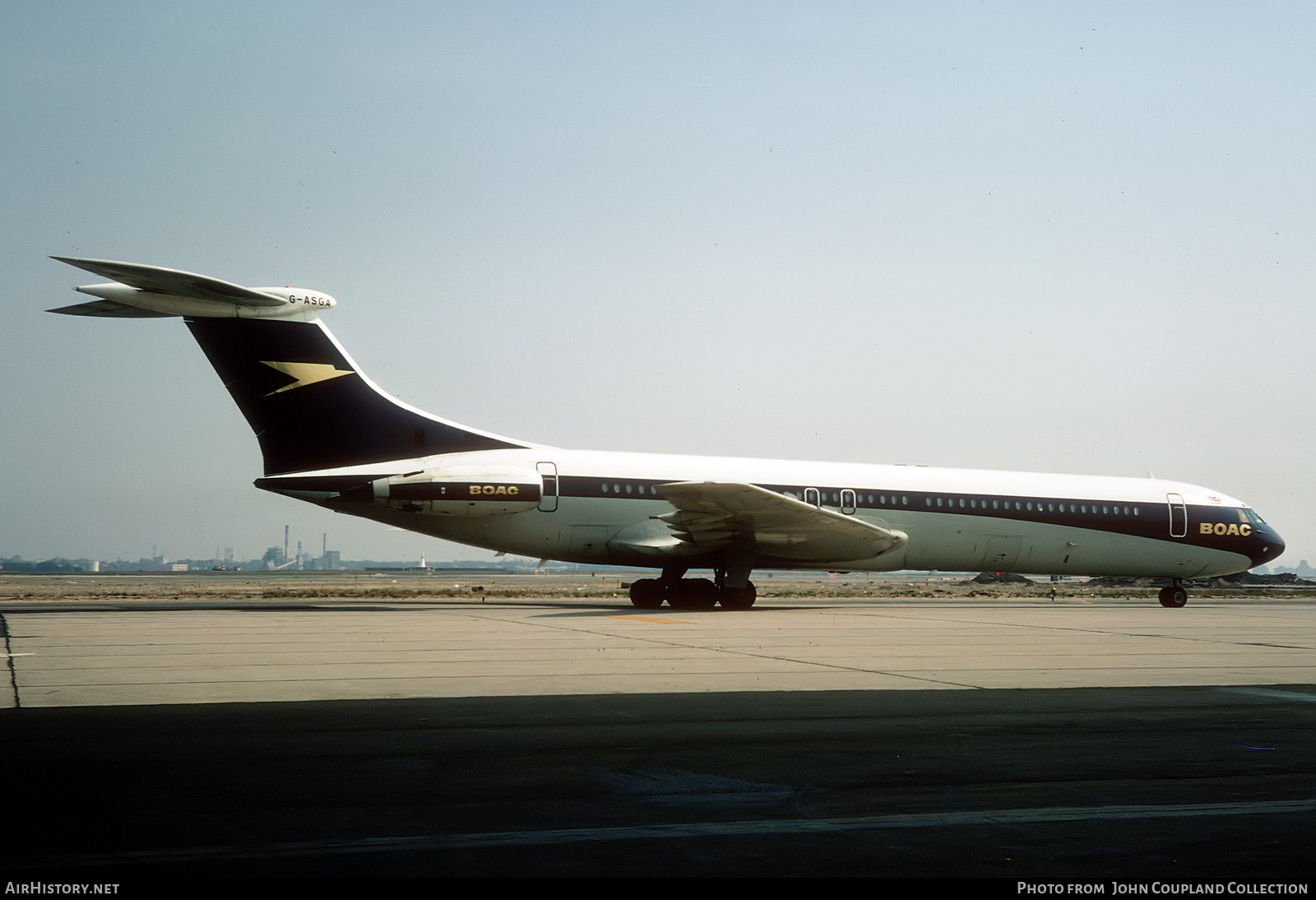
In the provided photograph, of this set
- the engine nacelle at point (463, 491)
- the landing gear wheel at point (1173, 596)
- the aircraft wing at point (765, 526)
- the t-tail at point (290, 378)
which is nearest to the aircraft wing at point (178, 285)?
the t-tail at point (290, 378)

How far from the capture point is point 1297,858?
4379mm

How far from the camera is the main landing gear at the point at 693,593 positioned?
2416 centimetres

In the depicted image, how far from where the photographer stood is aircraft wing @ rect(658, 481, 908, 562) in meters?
22.2

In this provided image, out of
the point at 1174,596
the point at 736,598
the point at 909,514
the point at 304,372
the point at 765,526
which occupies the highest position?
the point at 304,372

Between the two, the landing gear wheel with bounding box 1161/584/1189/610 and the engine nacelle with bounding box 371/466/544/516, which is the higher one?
the engine nacelle with bounding box 371/466/544/516

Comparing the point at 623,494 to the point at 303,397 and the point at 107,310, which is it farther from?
the point at 107,310

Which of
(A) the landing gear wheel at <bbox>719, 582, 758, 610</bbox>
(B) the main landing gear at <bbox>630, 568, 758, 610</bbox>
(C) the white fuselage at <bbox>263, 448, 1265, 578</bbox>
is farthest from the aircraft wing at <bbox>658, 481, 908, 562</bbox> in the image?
(A) the landing gear wheel at <bbox>719, 582, 758, 610</bbox>

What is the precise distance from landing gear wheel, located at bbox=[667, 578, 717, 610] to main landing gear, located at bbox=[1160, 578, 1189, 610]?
12.8m

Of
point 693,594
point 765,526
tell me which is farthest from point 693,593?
point 765,526

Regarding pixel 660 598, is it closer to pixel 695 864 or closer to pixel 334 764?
pixel 334 764

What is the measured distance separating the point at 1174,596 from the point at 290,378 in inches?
889

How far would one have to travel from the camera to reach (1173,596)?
29.1m

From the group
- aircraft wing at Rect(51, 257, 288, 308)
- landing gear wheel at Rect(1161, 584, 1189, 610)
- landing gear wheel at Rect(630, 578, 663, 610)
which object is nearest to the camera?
aircraft wing at Rect(51, 257, 288, 308)

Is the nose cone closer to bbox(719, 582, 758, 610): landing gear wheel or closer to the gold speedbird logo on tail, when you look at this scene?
bbox(719, 582, 758, 610): landing gear wheel
